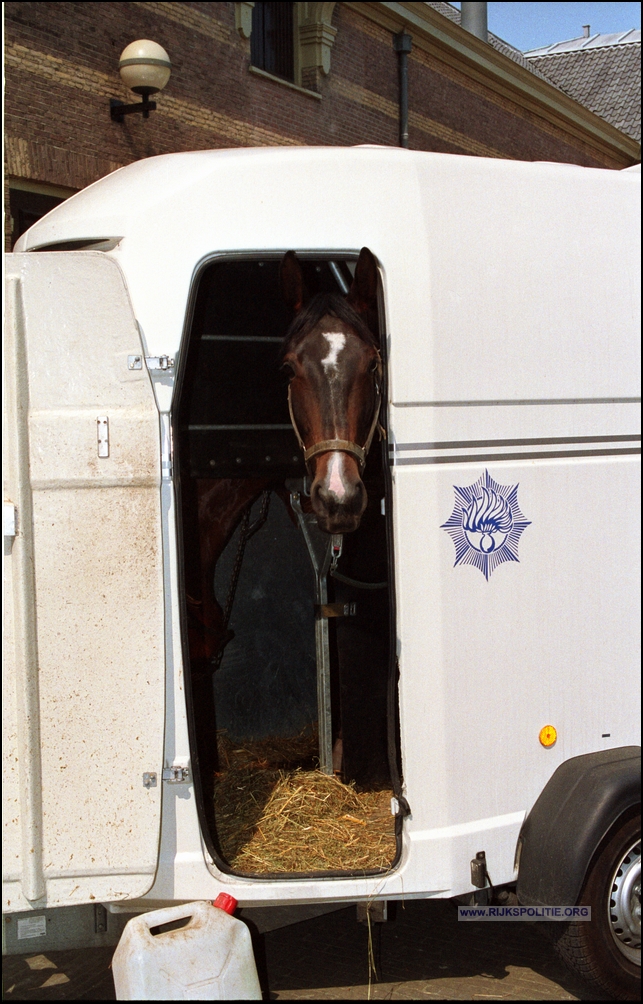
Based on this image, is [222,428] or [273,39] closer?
[222,428]

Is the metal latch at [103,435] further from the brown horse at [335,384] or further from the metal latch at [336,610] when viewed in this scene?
the metal latch at [336,610]

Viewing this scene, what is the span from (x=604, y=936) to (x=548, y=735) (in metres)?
0.77

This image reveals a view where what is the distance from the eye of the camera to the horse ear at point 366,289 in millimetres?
3705

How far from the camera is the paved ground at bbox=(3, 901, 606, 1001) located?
397 centimetres

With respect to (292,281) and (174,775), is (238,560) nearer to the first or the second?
(292,281)

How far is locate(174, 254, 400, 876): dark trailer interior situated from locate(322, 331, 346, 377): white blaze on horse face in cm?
38

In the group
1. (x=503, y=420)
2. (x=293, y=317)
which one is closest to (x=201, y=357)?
(x=293, y=317)

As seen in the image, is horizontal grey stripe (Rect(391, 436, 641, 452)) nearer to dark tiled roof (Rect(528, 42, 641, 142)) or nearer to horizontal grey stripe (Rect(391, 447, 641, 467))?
horizontal grey stripe (Rect(391, 447, 641, 467))

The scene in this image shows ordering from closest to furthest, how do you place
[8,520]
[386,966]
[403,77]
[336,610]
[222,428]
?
[8,520], [386,966], [336,610], [222,428], [403,77]

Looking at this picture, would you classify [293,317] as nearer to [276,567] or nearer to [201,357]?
[201,357]

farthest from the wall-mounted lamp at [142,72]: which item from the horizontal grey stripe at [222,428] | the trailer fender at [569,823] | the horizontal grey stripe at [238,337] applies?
the trailer fender at [569,823]

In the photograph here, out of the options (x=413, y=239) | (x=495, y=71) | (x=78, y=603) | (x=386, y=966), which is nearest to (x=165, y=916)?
(x=78, y=603)

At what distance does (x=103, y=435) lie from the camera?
11.3 ft

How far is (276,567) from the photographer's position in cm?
566
